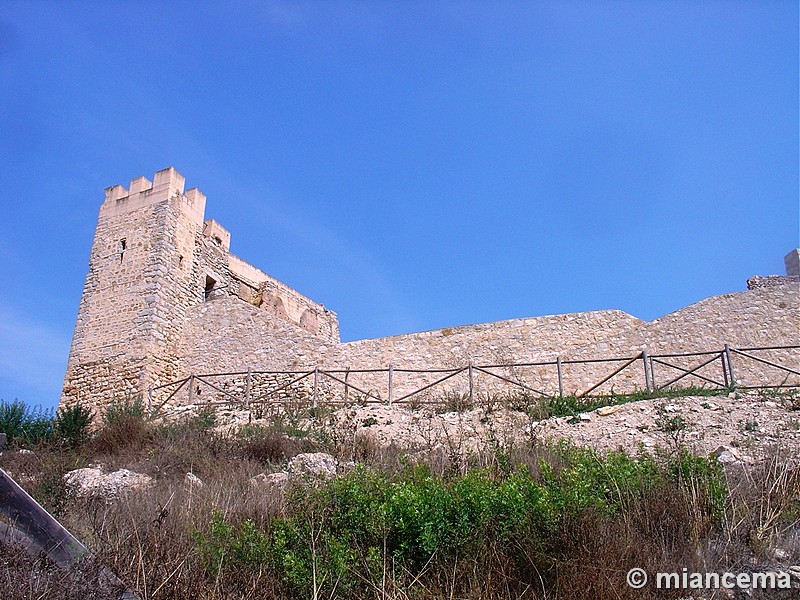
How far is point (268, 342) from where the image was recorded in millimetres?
16141

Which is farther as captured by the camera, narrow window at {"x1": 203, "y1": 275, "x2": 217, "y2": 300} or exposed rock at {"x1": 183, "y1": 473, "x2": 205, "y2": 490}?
narrow window at {"x1": 203, "y1": 275, "x2": 217, "y2": 300}

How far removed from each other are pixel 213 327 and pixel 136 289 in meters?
1.99

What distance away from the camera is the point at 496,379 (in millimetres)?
14438

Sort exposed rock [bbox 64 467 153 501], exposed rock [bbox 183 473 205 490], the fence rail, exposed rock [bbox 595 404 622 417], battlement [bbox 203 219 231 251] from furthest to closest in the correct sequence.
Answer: battlement [bbox 203 219 231 251] < the fence rail < exposed rock [bbox 595 404 622 417] < exposed rock [bbox 64 467 153 501] < exposed rock [bbox 183 473 205 490]

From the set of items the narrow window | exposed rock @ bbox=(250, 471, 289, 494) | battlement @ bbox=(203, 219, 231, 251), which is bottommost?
exposed rock @ bbox=(250, 471, 289, 494)

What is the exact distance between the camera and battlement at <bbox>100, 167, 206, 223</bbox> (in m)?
17.0

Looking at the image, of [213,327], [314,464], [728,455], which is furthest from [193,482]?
[213,327]

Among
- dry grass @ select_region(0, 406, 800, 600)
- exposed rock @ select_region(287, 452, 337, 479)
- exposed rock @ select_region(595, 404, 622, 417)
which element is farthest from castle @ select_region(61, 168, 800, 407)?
dry grass @ select_region(0, 406, 800, 600)

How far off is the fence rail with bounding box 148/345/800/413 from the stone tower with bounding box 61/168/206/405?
1.08 metres

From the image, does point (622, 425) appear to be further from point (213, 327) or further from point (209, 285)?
point (209, 285)

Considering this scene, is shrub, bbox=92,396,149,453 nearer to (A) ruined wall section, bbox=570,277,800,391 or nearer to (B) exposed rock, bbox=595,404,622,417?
(B) exposed rock, bbox=595,404,622,417

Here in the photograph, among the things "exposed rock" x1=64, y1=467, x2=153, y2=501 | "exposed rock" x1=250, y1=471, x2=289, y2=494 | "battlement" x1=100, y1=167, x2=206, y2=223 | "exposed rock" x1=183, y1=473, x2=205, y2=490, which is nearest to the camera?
"exposed rock" x1=250, y1=471, x2=289, y2=494

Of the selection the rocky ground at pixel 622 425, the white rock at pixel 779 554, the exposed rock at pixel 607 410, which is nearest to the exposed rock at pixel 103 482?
the rocky ground at pixel 622 425

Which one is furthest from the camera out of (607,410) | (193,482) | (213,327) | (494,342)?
(213,327)
